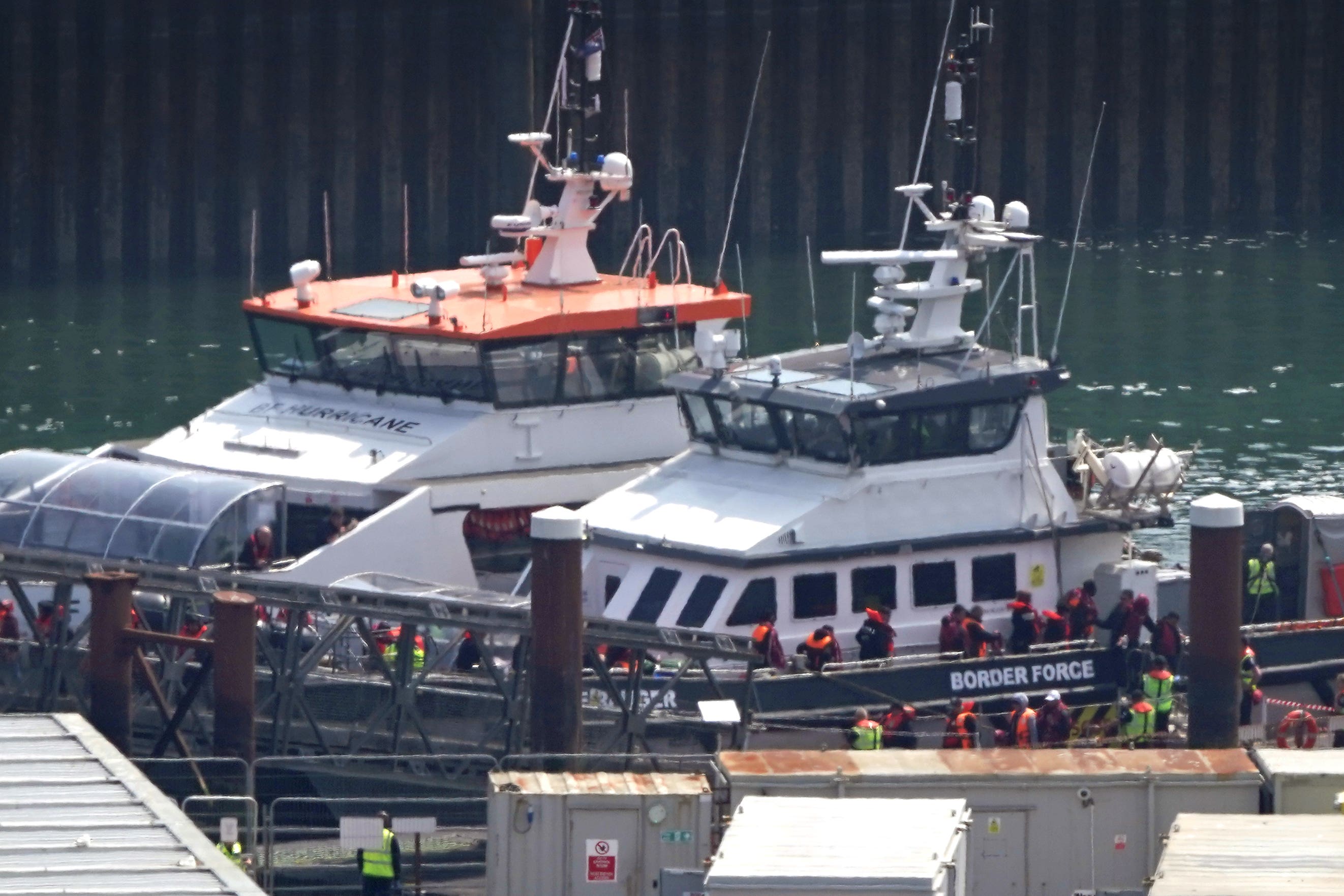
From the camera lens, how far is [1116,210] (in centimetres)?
5625

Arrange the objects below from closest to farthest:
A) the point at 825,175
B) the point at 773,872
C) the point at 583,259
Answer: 1. the point at 773,872
2. the point at 583,259
3. the point at 825,175

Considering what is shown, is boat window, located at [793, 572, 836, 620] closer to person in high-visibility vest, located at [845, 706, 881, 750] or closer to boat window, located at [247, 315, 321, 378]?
person in high-visibility vest, located at [845, 706, 881, 750]

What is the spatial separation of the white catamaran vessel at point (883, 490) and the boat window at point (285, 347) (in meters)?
3.98

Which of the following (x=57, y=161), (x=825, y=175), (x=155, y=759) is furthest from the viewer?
(x=825, y=175)

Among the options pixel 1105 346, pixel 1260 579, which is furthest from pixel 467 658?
pixel 1105 346

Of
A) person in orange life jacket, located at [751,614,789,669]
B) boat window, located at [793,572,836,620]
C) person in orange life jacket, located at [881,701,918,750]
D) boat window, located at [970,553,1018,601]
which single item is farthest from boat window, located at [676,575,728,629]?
boat window, located at [970,553,1018,601]

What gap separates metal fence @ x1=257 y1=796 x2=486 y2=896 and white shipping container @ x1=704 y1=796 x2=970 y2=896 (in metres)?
2.72

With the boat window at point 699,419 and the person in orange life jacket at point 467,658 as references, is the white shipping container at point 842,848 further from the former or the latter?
the boat window at point 699,419

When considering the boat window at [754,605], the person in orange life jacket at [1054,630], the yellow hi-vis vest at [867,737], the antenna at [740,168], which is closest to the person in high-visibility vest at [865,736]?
the yellow hi-vis vest at [867,737]

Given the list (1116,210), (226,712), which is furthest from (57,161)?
(226,712)

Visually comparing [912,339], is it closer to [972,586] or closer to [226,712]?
[972,586]

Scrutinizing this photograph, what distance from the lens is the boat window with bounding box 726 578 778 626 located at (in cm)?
2088

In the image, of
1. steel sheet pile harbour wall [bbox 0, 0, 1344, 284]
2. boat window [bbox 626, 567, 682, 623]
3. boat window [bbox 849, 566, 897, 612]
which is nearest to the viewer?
boat window [bbox 626, 567, 682, 623]

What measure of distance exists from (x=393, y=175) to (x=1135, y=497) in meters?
30.9
